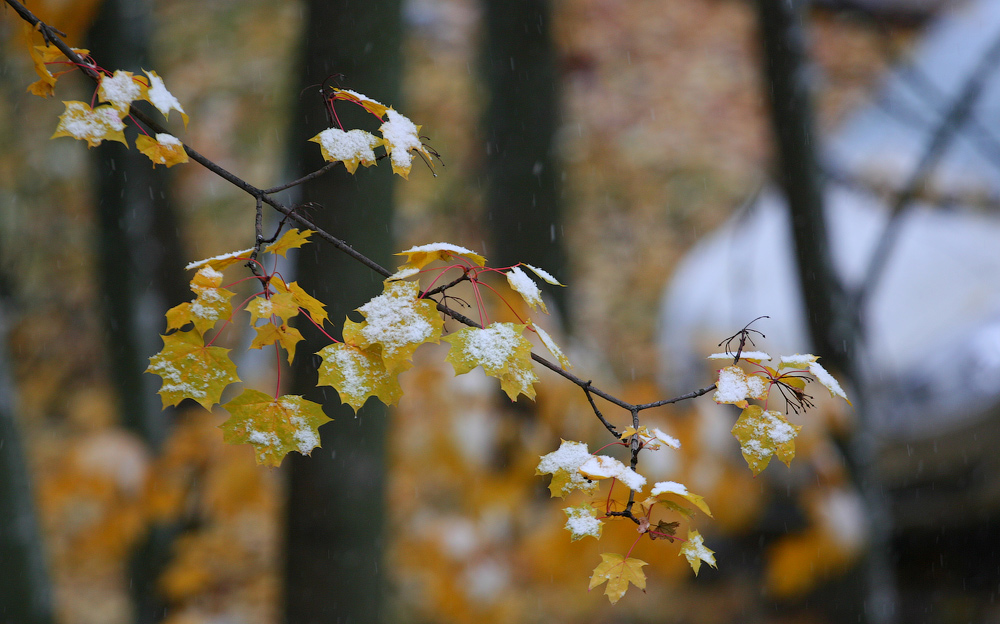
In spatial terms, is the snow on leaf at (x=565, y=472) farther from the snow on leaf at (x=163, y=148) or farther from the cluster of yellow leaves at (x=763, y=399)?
the snow on leaf at (x=163, y=148)

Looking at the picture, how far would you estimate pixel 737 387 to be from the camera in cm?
126

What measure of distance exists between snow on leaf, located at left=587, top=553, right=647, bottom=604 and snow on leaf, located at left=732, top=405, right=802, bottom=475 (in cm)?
28

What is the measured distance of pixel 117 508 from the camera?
13.1ft

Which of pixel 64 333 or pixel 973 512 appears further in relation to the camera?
pixel 64 333

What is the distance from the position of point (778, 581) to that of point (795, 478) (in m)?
1.05

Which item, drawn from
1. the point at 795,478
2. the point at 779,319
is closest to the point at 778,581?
the point at 795,478

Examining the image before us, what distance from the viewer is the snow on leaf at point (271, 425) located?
124cm

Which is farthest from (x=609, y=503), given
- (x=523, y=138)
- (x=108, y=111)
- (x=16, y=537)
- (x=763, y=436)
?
(x=523, y=138)

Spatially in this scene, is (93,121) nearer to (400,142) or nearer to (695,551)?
(400,142)

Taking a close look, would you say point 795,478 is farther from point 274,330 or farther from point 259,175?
point 259,175

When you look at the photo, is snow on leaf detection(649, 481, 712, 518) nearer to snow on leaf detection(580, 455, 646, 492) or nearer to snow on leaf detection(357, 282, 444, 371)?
snow on leaf detection(580, 455, 646, 492)

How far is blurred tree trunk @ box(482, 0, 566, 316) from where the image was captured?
5.04 metres

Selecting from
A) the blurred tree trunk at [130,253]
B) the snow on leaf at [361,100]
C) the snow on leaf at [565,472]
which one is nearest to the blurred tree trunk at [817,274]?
the snow on leaf at [565,472]

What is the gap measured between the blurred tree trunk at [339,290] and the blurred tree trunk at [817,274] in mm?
1868
